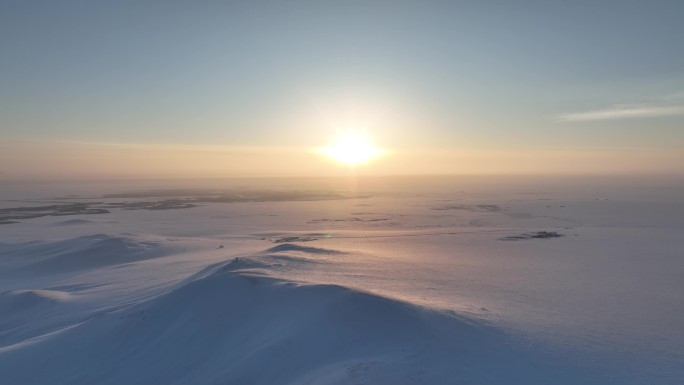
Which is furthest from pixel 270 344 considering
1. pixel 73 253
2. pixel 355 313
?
pixel 73 253

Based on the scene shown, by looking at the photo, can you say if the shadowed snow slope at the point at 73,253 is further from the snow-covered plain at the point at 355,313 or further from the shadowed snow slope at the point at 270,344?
the shadowed snow slope at the point at 270,344

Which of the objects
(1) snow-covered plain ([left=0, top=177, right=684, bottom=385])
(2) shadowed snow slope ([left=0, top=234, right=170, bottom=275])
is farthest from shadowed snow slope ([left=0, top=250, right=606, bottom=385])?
(2) shadowed snow slope ([left=0, top=234, right=170, bottom=275])

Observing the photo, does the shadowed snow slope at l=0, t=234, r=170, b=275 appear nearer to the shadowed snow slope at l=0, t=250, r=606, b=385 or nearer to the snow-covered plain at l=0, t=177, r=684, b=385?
the snow-covered plain at l=0, t=177, r=684, b=385

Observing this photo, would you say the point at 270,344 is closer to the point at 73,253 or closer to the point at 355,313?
the point at 355,313

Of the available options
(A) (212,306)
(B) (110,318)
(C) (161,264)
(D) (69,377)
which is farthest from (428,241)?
(D) (69,377)

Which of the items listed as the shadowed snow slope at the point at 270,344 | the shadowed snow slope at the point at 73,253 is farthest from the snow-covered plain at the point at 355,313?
the shadowed snow slope at the point at 73,253

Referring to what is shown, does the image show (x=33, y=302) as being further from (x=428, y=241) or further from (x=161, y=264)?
(x=428, y=241)
